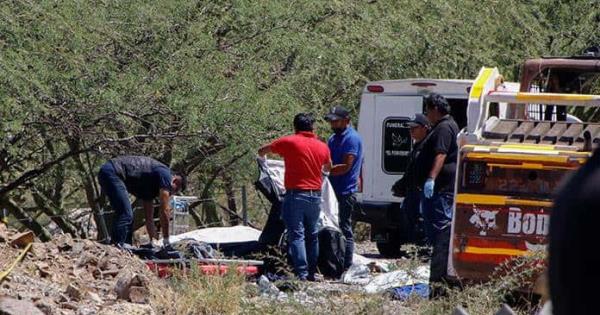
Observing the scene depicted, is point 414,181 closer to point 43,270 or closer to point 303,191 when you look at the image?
point 303,191

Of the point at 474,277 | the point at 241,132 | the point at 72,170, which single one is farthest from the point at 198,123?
the point at 474,277

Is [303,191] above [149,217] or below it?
above

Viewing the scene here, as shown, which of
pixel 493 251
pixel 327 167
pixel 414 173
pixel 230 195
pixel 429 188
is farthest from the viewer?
pixel 230 195

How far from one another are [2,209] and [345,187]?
21.9 feet

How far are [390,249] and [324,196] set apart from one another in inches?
124

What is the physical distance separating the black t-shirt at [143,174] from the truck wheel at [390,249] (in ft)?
10.9

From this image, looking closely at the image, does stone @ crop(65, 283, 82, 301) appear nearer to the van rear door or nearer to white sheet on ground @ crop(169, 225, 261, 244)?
white sheet on ground @ crop(169, 225, 261, 244)

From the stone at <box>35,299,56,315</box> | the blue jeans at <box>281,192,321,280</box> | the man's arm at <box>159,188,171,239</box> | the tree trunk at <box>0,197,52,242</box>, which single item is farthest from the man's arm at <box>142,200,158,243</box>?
the tree trunk at <box>0,197,52,242</box>

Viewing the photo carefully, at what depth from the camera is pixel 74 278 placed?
9773mm

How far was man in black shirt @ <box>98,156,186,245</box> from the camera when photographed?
40.3ft

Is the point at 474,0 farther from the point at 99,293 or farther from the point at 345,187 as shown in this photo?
the point at 99,293

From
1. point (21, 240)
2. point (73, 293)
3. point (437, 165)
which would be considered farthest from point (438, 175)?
point (21, 240)

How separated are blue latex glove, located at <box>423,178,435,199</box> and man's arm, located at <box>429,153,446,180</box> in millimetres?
46

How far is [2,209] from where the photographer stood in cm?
1728
